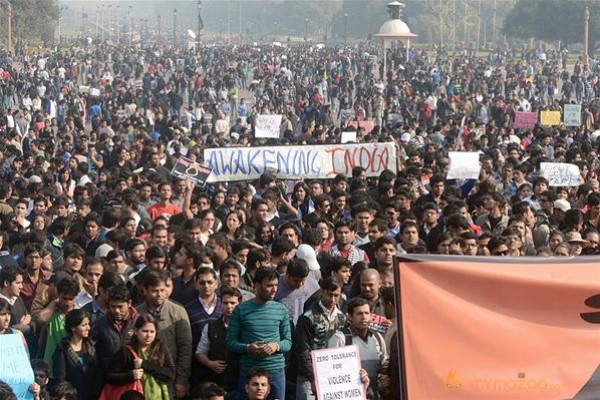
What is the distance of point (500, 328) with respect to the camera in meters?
6.71

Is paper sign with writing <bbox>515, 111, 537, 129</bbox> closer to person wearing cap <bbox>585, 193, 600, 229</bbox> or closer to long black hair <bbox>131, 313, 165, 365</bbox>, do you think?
person wearing cap <bbox>585, 193, 600, 229</bbox>

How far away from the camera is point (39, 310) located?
9.25 metres

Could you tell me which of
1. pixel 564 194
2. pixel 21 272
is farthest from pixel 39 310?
pixel 564 194

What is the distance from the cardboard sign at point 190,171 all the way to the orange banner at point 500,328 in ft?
26.5

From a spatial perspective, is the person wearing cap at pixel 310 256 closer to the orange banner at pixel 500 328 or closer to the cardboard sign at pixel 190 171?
the orange banner at pixel 500 328

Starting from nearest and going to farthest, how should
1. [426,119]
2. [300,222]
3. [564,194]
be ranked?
[300,222], [564,194], [426,119]

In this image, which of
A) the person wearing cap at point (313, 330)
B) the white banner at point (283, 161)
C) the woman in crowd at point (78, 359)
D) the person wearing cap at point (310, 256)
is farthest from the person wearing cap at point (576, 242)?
the white banner at point (283, 161)

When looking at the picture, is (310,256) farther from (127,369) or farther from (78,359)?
(127,369)

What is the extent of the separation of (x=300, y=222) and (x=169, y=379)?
509cm

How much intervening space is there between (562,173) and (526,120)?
450 inches

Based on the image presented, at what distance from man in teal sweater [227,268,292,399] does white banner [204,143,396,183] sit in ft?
28.7

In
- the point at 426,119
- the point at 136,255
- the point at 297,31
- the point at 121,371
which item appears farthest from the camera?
the point at 297,31

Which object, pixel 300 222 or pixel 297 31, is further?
pixel 297 31

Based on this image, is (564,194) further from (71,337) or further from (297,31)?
(297,31)
